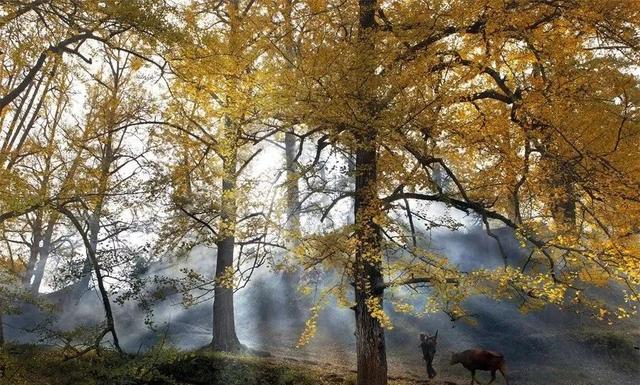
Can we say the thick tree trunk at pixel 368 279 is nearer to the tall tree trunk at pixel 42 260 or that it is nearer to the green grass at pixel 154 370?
the green grass at pixel 154 370

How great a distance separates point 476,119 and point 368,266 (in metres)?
2.98

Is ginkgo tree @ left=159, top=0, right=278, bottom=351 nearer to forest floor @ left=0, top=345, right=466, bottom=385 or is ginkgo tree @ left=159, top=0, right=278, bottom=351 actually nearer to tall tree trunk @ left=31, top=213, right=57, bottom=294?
forest floor @ left=0, top=345, right=466, bottom=385

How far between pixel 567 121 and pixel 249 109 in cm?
489

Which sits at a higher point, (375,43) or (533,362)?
(375,43)

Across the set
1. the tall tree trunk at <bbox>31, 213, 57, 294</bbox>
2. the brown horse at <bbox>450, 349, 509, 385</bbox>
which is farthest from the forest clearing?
the tall tree trunk at <bbox>31, 213, 57, 294</bbox>

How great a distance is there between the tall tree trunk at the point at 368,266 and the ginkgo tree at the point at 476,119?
24mm

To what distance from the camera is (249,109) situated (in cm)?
723

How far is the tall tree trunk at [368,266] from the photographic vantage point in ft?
24.5

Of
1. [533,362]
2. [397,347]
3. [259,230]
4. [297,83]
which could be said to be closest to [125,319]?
[397,347]

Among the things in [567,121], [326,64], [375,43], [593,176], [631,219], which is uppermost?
[375,43]

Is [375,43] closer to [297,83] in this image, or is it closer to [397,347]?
[297,83]

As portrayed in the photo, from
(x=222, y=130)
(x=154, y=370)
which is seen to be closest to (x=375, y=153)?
(x=222, y=130)

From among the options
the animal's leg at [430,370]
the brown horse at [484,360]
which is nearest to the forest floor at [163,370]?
the animal's leg at [430,370]

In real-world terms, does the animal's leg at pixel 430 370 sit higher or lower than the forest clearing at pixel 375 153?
lower
